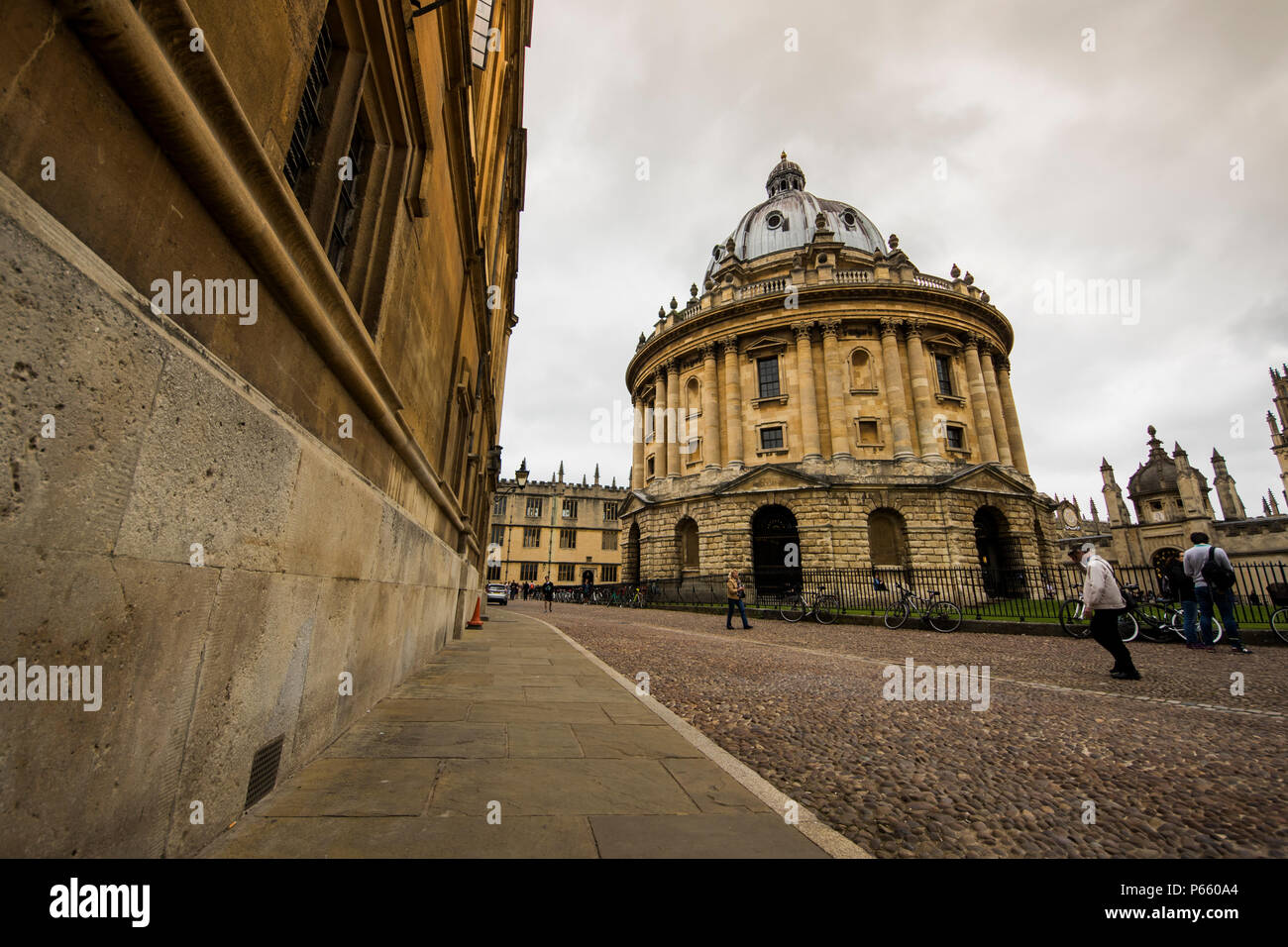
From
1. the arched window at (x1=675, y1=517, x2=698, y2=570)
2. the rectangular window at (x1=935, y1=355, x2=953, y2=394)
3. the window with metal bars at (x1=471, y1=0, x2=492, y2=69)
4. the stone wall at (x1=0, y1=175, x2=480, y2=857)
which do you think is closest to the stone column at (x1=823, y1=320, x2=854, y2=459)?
the rectangular window at (x1=935, y1=355, x2=953, y2=394)

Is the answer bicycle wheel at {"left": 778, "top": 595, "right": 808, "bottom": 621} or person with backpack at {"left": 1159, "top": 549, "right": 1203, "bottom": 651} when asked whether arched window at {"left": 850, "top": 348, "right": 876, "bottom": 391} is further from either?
person with backpack at {"left": 1159, "top": 549, "right": 1203, "bottom": 651}

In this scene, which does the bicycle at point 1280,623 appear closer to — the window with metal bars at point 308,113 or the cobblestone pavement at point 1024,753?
the cobblestone pavement at point 1024,753

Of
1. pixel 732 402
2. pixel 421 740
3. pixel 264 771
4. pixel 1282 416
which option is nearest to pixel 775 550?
pixel 732 402

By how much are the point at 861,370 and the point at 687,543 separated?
1375cm

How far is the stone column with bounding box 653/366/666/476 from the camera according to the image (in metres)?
33.1

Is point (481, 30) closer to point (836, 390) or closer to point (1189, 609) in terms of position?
point (1189, 609)

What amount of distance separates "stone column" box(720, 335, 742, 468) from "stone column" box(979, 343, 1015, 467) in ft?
45.4

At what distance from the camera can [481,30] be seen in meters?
7.88

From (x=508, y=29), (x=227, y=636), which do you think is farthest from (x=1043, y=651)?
(x=508, y=29)

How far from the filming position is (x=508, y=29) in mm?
10773

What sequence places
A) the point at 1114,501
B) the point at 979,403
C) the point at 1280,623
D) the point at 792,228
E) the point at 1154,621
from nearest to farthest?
1. the point at 1280,623
2. the point at 1154,621
3. the point at 979,403
4. the point at 792,228
5. the point at 1114,501
